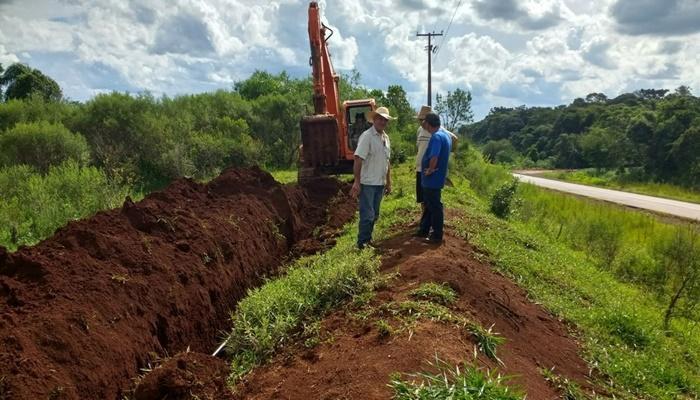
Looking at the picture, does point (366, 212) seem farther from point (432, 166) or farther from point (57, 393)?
point (57, 393)

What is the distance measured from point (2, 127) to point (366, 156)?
18.0 meters

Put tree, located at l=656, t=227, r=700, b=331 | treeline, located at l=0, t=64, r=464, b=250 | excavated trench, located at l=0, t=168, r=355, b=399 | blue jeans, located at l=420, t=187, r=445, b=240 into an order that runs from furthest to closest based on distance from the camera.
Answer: treeline, located at l=0, t=64, r=464, b=250, tree, located at l=656, t=227, r=700, b=331, blue jeans, located at l=420, t=187, r=445, b=240, excavated trench, located at l=0, t=168, r=355, b=399

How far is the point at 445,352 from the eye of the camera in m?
4.18

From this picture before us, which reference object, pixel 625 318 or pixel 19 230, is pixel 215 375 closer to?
pixel 625 318

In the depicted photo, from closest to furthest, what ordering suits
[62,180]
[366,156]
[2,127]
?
[366,156] → [62,180] → [2,127]

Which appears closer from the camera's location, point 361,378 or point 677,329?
point 361,378

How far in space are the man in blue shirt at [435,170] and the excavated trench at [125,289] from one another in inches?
108

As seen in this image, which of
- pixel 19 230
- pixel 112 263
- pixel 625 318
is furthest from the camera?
pixel 19 230

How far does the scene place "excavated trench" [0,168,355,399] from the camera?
4.33m

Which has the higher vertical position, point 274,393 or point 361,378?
point 361,378

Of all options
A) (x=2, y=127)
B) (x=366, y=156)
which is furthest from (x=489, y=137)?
(x=366, y=156)

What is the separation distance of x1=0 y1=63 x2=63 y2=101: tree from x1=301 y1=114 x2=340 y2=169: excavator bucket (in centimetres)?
2433

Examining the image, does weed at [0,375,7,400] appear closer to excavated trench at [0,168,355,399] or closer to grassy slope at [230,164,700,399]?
excavated trench at [0,168,355,399]

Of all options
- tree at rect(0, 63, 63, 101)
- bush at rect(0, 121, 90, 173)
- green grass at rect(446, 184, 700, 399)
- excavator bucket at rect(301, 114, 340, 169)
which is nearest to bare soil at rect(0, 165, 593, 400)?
green grass at rect(446, 184, 700, 399)
